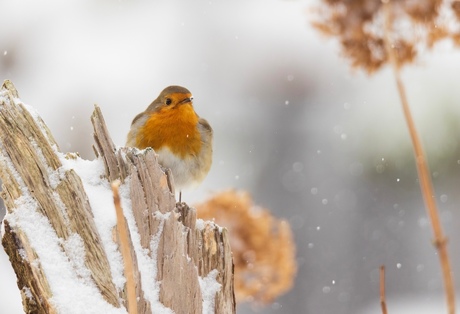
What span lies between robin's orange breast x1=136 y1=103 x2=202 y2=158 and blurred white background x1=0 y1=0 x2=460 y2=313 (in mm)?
3169

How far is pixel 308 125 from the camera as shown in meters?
5.64

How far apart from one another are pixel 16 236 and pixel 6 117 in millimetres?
207

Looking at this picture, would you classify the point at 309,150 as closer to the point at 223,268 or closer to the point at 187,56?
the point at 187,56

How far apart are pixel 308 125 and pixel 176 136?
3759mm

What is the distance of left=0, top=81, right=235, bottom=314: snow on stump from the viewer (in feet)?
3.59

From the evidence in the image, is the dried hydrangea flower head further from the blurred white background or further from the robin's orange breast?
the blurred white background

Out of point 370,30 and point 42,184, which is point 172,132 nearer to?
point 42,184

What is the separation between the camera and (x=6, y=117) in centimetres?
118

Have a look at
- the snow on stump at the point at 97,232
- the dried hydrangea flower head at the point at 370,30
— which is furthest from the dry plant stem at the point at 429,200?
the dried hydrangea flower head at the point at 370,30

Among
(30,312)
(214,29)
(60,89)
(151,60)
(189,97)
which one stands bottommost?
(30,312)

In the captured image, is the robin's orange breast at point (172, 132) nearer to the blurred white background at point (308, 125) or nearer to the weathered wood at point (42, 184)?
the weathered wood at point (42, 184)

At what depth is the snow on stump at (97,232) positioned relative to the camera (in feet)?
3.59

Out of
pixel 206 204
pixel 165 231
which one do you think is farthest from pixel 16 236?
pixel 206 204

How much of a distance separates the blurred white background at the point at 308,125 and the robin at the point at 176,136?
124 inches
